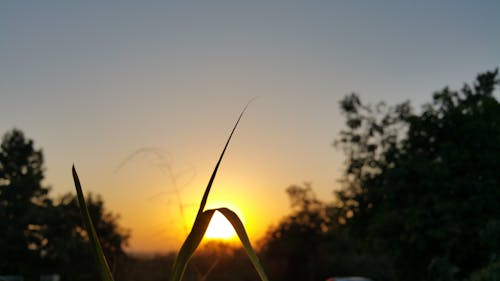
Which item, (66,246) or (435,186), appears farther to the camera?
(66,246)

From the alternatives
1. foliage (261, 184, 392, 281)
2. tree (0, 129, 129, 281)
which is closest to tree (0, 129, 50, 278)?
tree (0, 129, 129, 281)

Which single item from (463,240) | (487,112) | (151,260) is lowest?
(151,260)

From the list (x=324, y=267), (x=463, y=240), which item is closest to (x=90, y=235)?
(x=463, y=240)

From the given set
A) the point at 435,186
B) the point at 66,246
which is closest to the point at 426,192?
the point at 435,186

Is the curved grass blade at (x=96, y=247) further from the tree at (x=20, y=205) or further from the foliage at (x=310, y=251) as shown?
the foliage at (x=310, y=251)

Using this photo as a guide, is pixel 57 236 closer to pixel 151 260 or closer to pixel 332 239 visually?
pixel 332 239

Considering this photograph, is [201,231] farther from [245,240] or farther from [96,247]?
[96,247]

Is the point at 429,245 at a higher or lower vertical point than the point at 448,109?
lower
